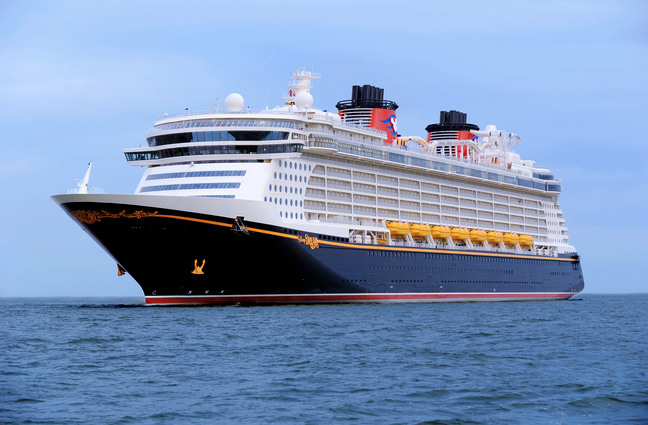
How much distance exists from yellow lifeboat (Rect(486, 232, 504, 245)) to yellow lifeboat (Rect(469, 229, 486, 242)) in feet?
3.71

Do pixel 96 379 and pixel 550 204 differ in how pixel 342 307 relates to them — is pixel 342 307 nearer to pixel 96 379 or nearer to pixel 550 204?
pixel 96 379

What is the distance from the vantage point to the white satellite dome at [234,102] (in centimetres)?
4581

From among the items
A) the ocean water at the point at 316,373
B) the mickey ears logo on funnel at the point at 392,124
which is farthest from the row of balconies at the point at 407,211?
the ocean water at the point at 316,373

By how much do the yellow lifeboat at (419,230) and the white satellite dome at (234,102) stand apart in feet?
53.9

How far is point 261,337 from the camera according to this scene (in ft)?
87.6

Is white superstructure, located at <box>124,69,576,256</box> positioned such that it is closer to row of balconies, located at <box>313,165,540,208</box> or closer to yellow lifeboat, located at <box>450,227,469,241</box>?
row of balconies, located at <box>313,165,540,208</box>

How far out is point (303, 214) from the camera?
149 feet

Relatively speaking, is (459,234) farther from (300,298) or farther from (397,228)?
(300,298)

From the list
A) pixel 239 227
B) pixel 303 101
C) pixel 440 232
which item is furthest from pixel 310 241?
pixel 440 232

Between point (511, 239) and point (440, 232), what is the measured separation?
1227cm

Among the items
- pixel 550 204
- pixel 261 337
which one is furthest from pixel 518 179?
pixel 261 337

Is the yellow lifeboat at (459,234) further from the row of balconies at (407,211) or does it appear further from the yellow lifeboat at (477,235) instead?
the row of balconies at (407,211)

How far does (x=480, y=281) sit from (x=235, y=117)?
26.3 meters

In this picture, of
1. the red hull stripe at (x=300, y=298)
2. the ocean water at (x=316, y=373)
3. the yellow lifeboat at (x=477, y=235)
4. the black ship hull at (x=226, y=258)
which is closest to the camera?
the ocean water at (x=316, y=373)
